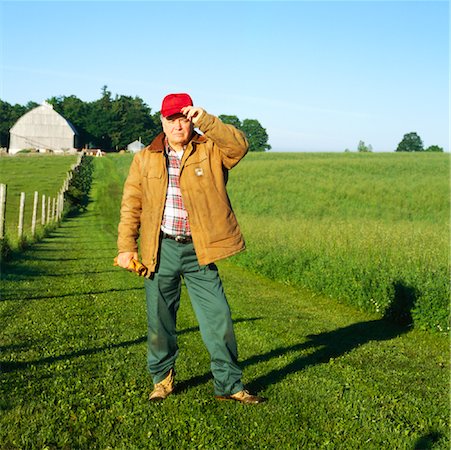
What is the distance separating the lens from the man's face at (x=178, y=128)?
5.52 m

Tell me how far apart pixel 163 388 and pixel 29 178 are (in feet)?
171

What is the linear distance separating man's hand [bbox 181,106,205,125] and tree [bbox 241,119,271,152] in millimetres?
152803

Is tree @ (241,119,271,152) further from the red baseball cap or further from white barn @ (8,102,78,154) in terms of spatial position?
the red baseball cap

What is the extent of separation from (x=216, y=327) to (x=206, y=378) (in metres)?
0.98

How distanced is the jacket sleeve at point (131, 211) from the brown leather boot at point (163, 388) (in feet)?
3.91

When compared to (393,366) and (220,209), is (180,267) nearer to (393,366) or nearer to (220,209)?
(220,209)

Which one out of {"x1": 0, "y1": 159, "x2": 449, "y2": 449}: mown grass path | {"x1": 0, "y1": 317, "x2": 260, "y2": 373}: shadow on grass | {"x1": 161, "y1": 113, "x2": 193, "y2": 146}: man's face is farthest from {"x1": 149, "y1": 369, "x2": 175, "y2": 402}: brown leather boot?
{"x1": 161, "y1": 113, "x2": 193, "y2": 146}: man's face

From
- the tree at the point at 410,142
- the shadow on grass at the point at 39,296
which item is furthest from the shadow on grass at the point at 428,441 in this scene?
the tree at the point at 410,142

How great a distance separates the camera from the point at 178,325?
9383 mm

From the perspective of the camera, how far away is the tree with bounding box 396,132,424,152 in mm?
136200

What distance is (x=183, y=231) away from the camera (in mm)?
5656

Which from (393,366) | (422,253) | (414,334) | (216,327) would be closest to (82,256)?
(422,253)

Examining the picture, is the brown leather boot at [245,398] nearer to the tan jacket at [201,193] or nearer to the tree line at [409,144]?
the tan jacket at [201,193]

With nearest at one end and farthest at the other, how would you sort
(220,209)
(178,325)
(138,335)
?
(220,209)
(138,335)
(178,325)
